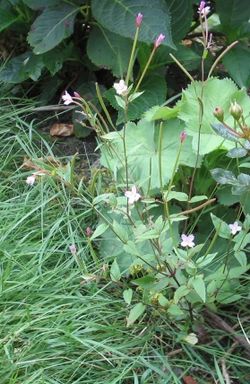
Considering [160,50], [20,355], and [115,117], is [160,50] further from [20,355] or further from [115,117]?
[20,355]

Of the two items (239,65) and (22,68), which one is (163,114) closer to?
(239,65)

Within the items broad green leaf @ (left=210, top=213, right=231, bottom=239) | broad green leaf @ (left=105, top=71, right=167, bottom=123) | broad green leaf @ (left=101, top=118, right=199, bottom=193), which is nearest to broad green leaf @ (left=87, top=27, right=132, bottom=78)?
broad green leaf @ (left=105, top=71, right=167, bottom=123)

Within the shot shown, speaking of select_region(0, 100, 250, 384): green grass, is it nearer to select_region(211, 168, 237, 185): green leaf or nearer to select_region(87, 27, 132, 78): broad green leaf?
select_region(211, 168, 237, 185): green leaf

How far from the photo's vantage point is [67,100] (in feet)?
6.25

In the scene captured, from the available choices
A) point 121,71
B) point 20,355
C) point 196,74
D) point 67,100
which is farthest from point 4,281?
point 196,74

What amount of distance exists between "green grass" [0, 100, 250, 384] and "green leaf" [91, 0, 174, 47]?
2.01 feet

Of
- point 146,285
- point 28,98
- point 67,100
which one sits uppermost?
point 67,100

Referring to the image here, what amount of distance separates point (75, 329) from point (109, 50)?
44.5 inches

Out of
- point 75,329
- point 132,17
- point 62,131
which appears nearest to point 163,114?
point 132,17

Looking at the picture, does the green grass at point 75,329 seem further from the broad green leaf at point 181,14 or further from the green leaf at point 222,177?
the broad green leaf at point 181,14

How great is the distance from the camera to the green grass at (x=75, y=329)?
1988 millimetres

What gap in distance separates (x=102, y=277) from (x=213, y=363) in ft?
1.22

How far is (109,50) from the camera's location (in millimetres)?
2791

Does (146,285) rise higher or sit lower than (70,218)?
higher
